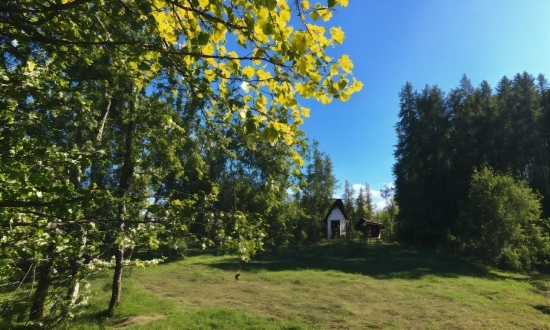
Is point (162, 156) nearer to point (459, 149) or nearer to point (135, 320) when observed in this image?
point (135, 320)

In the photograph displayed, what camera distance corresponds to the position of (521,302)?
14148 mm

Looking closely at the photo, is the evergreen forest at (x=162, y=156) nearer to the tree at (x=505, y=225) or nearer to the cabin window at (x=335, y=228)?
the tree at (x=505, y=225)

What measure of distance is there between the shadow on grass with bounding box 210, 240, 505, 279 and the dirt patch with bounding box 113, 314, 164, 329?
1035 centimetres

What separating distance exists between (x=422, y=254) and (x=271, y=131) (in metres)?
30.1

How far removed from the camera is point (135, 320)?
11531 mm

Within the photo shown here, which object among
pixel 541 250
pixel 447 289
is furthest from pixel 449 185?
pixel 447 289

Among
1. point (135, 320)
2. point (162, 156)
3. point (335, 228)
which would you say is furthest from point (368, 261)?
point (162, 156)

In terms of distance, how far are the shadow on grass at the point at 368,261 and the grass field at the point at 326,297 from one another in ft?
0.41

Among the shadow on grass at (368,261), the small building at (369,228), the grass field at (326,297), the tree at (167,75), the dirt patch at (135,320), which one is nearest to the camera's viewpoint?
the tree at (167,75)

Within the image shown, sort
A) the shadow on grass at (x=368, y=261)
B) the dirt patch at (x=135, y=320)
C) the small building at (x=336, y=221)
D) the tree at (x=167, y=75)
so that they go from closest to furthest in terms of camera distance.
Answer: the tree at (x=167, y=75)
the dirt patch at (x=135, y=320)
the shadow on grass at (x=368, y=261)
the small building at (x=336, y=221)

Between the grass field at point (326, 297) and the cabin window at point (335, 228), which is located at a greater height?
the cabin window at point (335, 228)

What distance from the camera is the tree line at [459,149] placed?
35312mm

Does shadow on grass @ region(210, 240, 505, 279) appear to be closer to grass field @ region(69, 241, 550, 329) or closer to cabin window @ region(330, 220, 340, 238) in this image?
grass field @ region(69, 241, 550, 329)

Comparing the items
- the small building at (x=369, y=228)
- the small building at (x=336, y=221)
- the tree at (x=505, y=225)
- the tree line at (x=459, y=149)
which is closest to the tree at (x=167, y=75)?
the tree at (x=505, y=225)
